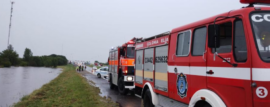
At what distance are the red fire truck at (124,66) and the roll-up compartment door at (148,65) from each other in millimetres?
5733

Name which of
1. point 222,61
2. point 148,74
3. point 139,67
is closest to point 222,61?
point 222,61

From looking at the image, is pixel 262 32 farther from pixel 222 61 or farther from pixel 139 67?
pixel 139 67

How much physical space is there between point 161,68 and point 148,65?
120 centimetres

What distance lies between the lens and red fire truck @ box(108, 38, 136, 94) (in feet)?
47.4

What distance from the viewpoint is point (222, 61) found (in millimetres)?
4297

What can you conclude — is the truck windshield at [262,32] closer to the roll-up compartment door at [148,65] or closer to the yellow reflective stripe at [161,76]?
the yellow reflective stripe at [161,76]

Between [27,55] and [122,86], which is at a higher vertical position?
[27,55]

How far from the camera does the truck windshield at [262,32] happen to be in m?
3.75

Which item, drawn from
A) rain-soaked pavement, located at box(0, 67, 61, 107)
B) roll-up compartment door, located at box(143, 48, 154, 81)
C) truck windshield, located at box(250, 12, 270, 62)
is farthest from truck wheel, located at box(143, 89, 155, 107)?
rain-soaked pavement, located at box(0, 67, 61, 107)

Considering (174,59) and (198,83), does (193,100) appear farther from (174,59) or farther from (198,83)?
(174,59)

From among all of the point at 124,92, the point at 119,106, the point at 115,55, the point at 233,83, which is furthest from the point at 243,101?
the point at 115,55

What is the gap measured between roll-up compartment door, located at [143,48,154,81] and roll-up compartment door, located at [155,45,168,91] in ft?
1.40

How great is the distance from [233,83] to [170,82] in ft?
8.13

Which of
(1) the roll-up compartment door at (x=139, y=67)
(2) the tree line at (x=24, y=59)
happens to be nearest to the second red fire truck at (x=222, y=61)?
(1) the roll-up compartment door at (x=139, y=67)
